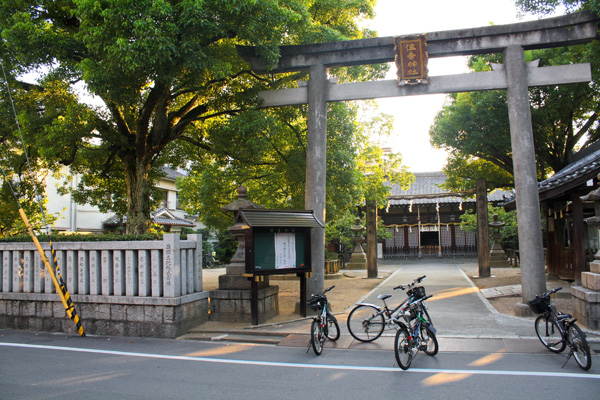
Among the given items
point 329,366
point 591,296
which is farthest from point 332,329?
point 591,296

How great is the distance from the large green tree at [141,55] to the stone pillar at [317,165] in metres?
1.32

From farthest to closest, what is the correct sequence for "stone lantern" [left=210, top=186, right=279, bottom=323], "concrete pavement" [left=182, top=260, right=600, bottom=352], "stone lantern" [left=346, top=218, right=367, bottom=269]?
"stone lantern" [left=346, top=218, right=367, bottom=269], "stone lantern" [left=210, top=186, right=279, bottom=323], "concrete pavement" [left=182, top=260, right=600, bottom=352]

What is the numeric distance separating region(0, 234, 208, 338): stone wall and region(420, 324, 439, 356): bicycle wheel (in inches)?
189

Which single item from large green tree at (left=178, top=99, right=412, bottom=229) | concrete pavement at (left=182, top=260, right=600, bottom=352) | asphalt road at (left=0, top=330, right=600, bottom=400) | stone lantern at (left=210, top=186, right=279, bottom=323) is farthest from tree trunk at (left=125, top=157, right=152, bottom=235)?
asphalt road at (left=0, top=330, right=600, bottom=400)

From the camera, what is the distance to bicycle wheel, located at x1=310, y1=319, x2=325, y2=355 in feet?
22.8

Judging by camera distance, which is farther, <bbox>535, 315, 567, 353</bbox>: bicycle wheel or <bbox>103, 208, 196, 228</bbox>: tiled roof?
<bbox>103, 208, 196, 228</bbox>: tiled roof

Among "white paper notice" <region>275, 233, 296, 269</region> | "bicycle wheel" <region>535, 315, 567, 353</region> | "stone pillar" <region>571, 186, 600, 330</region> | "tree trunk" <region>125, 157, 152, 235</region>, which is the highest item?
"tree trunk" <region>125, 157, 152, 235</region>

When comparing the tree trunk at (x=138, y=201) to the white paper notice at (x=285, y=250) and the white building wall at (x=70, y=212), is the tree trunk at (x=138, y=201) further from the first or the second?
the white building wall at (x=70, y=212)

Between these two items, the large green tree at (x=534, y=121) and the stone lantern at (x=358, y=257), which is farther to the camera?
the stone lantern at (x=358, y=257)

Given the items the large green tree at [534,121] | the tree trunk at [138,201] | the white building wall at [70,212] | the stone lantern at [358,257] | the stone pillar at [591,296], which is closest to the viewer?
the stone pillar at [591,296]

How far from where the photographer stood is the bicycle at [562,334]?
5852 millimetres

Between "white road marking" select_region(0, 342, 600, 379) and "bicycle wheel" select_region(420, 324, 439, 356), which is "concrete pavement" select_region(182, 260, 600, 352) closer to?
"bicycle wheel" select_region(420, 324, 439, 356)

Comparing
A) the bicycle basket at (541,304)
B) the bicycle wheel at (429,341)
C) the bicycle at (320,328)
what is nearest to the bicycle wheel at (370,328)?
the bicycle at (320,328)

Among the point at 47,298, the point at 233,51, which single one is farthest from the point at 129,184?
the point at 233,51
